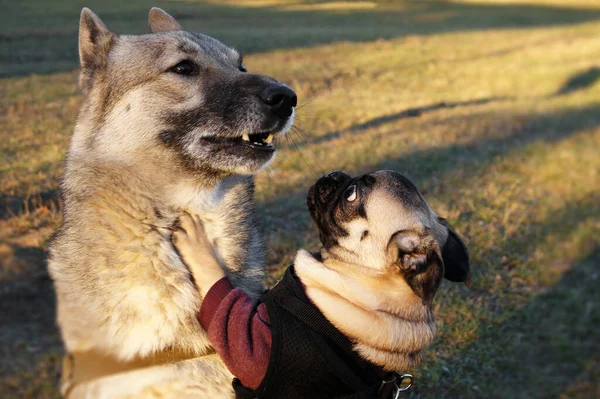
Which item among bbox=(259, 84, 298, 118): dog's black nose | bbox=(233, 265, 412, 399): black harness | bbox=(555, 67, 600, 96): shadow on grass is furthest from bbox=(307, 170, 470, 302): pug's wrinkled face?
bbox=(555, 67, 600, 96): shadow on grass

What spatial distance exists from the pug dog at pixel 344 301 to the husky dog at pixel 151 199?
5.9 inches

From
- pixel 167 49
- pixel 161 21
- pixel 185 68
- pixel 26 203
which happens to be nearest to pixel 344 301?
pixel 185 68

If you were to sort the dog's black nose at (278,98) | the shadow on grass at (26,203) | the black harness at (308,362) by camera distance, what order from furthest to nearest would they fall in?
the shadow on grass at (26,203) < the dog's black nose at (278,98) < the black harness at (308,362)

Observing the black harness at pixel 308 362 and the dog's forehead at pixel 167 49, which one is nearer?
the black harness at pixel 308 362

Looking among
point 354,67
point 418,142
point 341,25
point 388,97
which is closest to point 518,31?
point 341,25

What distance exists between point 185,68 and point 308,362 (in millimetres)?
1644

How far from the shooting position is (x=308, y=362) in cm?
260

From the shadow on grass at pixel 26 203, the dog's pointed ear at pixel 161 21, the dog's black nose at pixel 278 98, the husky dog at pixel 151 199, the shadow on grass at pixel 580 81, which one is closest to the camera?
the husky dog at pixel 151 199

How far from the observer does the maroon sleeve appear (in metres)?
2.62

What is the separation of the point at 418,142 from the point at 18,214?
654cm

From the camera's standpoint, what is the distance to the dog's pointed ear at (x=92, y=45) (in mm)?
3139

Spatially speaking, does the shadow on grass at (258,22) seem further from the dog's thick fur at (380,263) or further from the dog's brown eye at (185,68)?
the dog's thick fur at (380,263)

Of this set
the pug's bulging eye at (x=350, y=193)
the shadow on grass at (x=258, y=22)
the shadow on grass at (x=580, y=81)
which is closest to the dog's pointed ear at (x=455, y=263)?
the pug's bulging eye at (x=350, y=193)

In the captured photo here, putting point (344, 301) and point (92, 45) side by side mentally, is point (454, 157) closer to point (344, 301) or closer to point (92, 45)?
point (344, 301)
